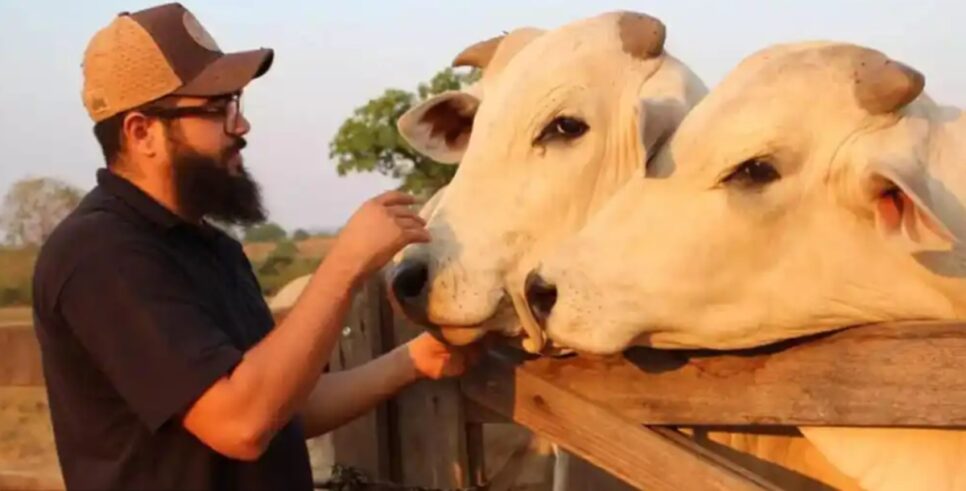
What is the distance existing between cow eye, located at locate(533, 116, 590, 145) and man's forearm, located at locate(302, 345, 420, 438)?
62cm

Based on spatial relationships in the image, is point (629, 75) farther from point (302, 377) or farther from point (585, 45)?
point (302, 377)

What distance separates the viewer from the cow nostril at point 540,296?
9.74 ft

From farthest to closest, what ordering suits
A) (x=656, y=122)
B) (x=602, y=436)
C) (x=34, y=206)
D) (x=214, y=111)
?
(x=34, y=206) < (x=656, y=122) < (x=214, y=111) < (x=602, y=436)

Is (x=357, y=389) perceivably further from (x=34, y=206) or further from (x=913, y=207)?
(x=34, y=206)

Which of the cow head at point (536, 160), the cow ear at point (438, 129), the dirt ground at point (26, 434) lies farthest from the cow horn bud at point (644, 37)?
the dirt ground at point (26, 434)

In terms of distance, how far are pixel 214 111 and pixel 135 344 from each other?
0.58 metres

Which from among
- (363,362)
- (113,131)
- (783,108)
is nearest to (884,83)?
(783,108)

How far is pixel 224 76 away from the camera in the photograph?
9.77 ft

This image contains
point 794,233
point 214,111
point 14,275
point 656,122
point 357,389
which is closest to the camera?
point 794,233

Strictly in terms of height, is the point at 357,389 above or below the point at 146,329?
below

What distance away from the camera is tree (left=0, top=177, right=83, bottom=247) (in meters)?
14.7

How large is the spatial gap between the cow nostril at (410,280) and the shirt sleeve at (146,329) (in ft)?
1.68

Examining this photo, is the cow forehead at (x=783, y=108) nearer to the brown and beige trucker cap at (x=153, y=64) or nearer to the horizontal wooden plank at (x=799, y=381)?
the horizontal wooden plank at (x=799, y=381)

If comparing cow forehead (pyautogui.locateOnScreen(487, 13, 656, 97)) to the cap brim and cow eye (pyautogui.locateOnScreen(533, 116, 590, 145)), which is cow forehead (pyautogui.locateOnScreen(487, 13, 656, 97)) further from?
the cap brim
